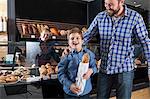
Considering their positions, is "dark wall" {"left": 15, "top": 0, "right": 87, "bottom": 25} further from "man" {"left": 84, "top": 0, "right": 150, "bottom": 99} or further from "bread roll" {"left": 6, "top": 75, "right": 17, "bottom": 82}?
"bread roll" {"left": 6, "top": 75, "right": 17, "bottom": 82}

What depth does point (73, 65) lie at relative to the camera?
5.29ft

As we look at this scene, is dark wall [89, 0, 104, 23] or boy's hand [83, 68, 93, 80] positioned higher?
dark wall [89, 0, 104, 23]

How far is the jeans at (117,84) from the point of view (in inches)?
68.1

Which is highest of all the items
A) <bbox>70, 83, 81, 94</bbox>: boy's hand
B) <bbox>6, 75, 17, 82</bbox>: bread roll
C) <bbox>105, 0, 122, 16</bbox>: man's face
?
<bbox>105, 0, 122, 16</bbox>: man's face

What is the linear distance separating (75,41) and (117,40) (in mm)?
299

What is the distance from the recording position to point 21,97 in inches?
64.1

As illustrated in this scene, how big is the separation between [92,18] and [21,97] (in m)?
0.76

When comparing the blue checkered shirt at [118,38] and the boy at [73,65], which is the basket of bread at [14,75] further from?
the blue checkered shirt at [118,38]

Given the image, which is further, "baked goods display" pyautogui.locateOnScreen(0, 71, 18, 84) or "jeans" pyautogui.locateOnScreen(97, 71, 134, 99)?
"jeans" pyautogui.locateOnScreen(97, 71, 134, 99)

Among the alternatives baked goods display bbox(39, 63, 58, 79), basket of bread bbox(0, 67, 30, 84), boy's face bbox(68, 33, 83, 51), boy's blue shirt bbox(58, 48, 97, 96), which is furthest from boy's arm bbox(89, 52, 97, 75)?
basket of bread bbox(0, 67, 30, 84)

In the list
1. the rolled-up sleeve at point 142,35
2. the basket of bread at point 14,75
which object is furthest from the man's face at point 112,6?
the basket of bread at point 14,75

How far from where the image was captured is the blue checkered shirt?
1663mm

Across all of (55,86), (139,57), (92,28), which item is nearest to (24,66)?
(55,86)

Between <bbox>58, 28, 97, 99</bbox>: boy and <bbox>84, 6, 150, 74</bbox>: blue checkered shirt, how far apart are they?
8 centimetres
